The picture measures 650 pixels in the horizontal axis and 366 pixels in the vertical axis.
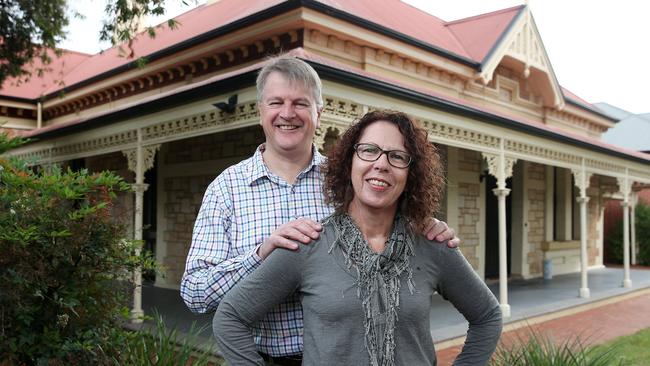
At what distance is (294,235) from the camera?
168cm

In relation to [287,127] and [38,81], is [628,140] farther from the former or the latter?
[287,127]

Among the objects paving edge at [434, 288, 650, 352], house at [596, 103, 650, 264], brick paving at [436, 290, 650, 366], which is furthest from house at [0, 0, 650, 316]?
house at [596, 103, 650, 264]

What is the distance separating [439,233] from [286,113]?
2.19 feet

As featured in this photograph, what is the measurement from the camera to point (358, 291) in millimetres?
1660

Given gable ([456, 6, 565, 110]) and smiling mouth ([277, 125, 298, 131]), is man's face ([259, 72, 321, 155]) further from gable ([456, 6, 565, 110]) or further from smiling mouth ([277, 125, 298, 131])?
gable ([456, 6, 565, 110])

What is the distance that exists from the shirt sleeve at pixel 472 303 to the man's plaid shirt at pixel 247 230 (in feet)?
1.61

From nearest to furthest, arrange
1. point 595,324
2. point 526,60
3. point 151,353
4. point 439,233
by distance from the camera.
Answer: point 439,233
point 151,353
point 595,324
point 526,60

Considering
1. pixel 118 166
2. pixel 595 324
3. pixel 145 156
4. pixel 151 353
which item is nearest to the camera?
pixel 151 353

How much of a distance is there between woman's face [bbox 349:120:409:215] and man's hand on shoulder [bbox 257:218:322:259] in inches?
6.9

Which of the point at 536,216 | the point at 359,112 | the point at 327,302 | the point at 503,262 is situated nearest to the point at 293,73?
the point at 327,302

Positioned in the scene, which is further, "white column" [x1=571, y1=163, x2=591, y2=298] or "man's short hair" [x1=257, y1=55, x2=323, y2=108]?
"white column" [x1=571, y1=163, x2=591, y2=298]

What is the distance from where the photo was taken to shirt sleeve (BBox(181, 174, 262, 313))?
1.81m

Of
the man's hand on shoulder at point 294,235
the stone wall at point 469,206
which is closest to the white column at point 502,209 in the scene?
the stone wall at point 469,206

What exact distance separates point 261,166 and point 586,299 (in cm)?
1004
